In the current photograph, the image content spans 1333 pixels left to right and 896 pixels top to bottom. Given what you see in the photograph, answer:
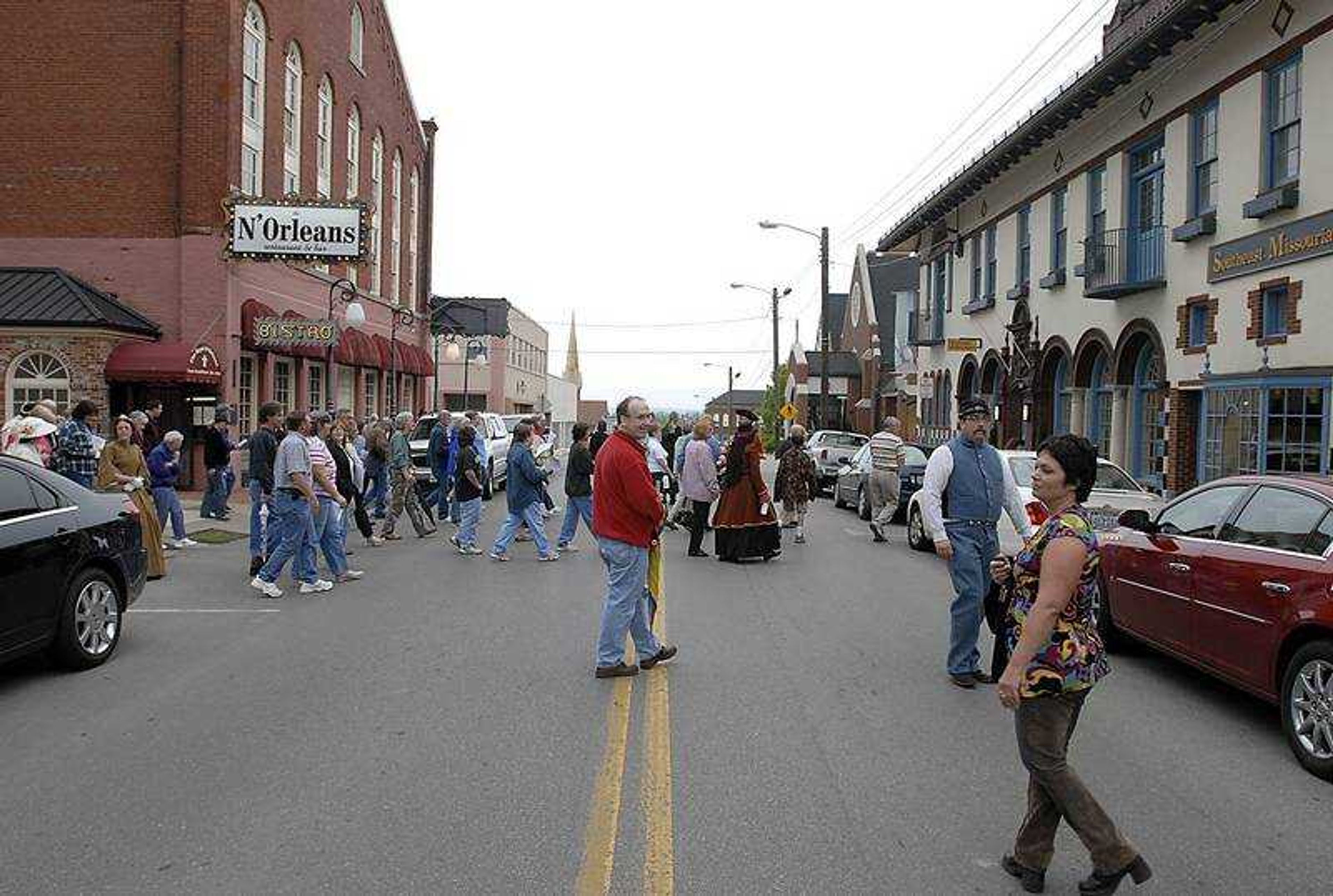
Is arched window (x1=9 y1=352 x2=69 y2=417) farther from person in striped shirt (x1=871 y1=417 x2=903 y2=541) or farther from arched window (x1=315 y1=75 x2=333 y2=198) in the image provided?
person in striped shirt (x1=871 y1=417 x2=903 y2=541)

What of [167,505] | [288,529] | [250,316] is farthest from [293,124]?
[288,529]

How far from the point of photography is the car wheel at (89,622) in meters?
7.45

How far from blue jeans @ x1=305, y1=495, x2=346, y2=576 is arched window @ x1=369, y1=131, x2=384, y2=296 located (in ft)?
81.4

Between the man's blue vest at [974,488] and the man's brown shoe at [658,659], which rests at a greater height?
the man's blue vest at [974,488]

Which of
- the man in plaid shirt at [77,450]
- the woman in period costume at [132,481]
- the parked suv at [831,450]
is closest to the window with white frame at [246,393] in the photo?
the parked suv at [831,450]

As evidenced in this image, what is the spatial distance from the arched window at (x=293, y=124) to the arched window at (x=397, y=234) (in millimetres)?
9845

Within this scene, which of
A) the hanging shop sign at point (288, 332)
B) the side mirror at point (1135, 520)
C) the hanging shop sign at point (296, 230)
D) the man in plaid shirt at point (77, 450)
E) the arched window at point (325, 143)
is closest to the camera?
the side mirror at point (1135, 520)

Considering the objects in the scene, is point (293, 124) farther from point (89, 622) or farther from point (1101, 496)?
point (89, 622)

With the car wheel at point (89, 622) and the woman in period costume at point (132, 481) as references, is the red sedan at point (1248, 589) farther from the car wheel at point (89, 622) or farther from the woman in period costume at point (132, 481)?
the woman in period costume at point (132, 481)

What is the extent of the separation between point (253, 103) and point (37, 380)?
7702 millimetres

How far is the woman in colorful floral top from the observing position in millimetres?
3973

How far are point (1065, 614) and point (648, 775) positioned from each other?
2206mm

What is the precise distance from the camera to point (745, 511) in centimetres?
1376

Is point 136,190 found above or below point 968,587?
above
